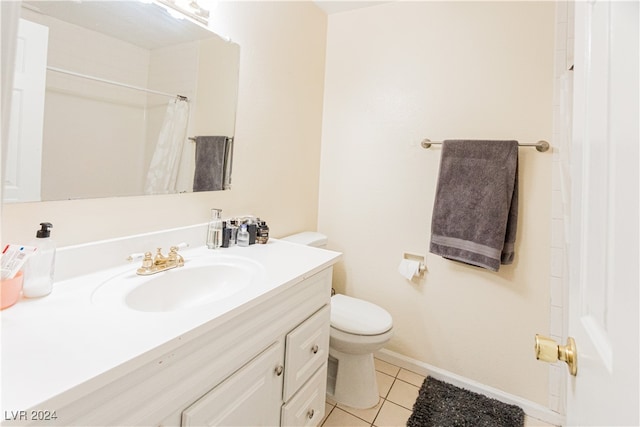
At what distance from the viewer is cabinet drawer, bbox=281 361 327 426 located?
1.13 metres

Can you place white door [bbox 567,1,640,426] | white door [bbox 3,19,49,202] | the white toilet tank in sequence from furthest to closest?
the white toilet tank → white door [bbox 3,19,49,202] → white door [bbox 567,1,640,426]

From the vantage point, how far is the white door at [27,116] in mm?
845

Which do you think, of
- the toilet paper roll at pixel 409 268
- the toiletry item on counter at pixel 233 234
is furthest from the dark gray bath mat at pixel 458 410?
the toiletry item on counter at pixel 233 234

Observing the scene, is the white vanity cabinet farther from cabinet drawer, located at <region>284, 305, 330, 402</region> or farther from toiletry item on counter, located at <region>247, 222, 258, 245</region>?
toiletry item on counter, located at <region>247, 222, 258, 245</region>

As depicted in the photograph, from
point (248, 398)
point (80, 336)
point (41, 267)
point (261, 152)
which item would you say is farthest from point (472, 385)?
point (41, 267)

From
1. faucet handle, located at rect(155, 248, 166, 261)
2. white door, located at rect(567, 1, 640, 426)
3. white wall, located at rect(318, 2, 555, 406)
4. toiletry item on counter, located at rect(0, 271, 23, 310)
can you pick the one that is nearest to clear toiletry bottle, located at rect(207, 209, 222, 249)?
faucet handle, located at rect(155, 248, 166, 261)

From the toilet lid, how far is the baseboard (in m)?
0.51

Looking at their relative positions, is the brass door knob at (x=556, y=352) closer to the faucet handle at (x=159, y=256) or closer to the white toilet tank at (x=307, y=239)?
the faucet handle at (x=159, y=256)

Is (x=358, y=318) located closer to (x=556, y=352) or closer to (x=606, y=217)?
(x=556, y=352)

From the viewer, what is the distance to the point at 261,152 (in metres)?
1.69

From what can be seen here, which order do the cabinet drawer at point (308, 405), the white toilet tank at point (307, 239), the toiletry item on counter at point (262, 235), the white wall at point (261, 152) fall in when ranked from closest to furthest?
1. the white wall at point (261, 152)
2. the cabinet drawer at point (308, 405)
3. the toiletry item on counter at point (262, 235)
4. the white toilet tank at point (307, 239)

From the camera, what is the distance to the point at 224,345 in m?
0.81

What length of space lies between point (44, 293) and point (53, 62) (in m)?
0.67

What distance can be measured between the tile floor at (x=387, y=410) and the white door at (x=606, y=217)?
3.73 ft
